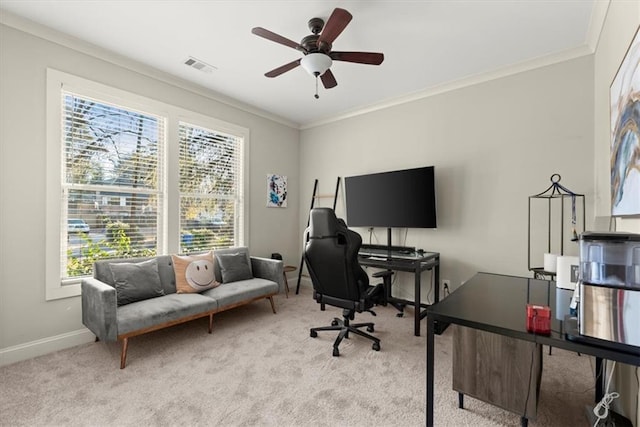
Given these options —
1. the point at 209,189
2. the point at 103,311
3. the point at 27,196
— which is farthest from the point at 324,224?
the point at 27,196

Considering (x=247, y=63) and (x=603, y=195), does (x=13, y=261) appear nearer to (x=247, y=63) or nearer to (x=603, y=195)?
(x=247, y=63)

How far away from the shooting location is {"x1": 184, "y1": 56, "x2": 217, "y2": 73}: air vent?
299 centimetres

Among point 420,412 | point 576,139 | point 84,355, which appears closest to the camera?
point 420,412

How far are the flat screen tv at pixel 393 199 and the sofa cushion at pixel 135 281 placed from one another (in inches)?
96.0

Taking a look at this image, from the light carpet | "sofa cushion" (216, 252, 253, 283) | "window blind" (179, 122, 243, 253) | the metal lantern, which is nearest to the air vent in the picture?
"window blind" (179, 122, 243, 253)

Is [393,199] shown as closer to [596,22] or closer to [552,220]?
[552,220]

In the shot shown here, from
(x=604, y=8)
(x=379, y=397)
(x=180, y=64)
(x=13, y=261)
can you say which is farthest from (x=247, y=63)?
(x=379, y=397)

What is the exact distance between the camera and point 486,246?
3232 mm

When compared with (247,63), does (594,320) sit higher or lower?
lower

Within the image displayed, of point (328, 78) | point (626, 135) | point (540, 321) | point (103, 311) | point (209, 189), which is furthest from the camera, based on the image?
point (209, 189)

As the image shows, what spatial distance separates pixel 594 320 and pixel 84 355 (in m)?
3.36

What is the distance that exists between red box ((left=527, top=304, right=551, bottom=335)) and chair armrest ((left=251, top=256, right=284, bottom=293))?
2.83 m

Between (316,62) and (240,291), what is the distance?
→ 2.33m

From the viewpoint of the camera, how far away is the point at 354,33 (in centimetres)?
253
